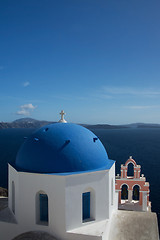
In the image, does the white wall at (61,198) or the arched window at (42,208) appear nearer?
the white wall at (61,198)

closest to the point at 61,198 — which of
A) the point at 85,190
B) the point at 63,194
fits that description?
the point at 63,194

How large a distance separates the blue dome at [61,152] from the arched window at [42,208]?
1138 millimetres

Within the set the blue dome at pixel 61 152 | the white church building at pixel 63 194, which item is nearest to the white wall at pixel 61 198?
the white church building at pixel 63 194

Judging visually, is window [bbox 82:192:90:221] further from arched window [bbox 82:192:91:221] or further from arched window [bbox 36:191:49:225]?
arched window [bbox 36:191:49:225]

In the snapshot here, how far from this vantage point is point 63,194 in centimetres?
873

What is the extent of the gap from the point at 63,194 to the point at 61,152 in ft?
5.76

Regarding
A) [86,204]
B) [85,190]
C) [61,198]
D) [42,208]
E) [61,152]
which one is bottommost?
[42,208]

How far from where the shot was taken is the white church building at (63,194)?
29.0 ft

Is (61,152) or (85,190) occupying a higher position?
(61,152)

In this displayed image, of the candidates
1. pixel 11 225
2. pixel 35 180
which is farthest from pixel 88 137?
pixel 11 225

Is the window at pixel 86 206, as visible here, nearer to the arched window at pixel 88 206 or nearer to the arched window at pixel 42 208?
the arched window at pixel 88 206

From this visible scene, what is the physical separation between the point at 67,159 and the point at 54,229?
9.70 ft

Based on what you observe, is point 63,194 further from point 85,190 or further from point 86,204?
point 86,204

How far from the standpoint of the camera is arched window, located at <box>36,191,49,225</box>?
30.5 feet
